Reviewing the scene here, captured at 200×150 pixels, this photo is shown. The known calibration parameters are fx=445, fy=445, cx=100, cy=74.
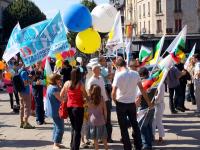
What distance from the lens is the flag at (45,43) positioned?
35.8 feet

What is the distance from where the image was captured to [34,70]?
12.9 meters

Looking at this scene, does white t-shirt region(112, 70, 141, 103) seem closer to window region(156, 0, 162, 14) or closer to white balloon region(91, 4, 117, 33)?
white balloon region(91, 4, 117, 33)

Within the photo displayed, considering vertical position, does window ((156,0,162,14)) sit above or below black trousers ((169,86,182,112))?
above

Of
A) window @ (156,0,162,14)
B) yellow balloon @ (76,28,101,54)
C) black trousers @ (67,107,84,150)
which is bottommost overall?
black trousers @ (67,107,84,150)

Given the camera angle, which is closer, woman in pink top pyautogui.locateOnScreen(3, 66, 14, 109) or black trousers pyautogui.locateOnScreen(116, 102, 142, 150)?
black trousers pyautogui.locateOnScreen(116, 102, 142, 150)

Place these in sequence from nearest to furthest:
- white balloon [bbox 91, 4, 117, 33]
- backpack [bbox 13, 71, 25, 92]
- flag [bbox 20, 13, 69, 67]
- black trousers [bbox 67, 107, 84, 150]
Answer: black trousers [bbox 67, 107, 84, 150] < flag [bbox 20, 13, 69, 67] < backpack [bbox 13, 71, 25, 92] < white balloon [bbox 91, 4, 117, 33]

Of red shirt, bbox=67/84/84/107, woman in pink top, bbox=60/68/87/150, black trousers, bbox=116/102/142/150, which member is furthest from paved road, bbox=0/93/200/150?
red shirt, bbox=67/84/84/107

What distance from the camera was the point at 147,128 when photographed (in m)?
8.98

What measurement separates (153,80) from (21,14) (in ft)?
197

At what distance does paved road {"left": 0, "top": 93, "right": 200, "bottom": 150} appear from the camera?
9.45 m

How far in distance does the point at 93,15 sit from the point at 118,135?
362 cm

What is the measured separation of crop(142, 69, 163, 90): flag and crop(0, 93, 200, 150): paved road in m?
1.30

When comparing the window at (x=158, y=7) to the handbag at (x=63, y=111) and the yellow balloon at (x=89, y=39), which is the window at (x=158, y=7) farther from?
the handbag at (x=63, y=111)

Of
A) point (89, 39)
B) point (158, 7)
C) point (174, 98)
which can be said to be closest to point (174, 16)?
point (158, 7)
